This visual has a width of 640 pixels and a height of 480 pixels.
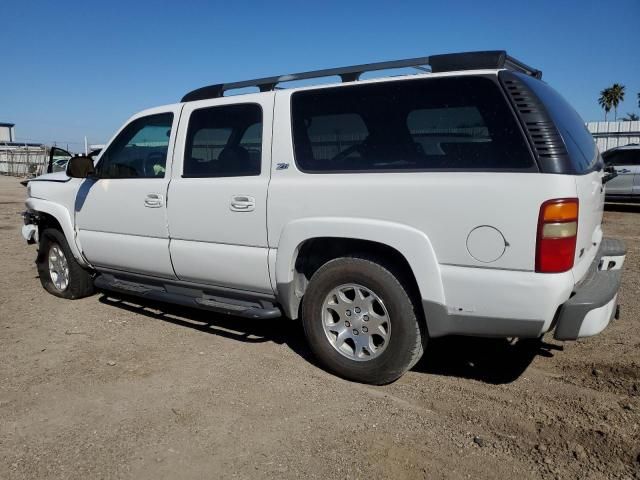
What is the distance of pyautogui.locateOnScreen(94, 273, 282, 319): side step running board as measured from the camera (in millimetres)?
4129

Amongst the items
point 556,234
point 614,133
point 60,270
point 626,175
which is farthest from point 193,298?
point 614,133

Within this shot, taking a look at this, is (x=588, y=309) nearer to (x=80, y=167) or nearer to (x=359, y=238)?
(x=359, y=238)

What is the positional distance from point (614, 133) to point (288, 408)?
2191 centimetres

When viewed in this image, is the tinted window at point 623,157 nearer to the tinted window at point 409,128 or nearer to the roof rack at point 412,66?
the roof rack at point 412,66

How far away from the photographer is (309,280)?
4008 mm

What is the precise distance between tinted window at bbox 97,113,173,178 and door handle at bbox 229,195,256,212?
0.96 m

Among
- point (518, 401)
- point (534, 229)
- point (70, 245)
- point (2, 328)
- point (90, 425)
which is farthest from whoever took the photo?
point (70, 245)

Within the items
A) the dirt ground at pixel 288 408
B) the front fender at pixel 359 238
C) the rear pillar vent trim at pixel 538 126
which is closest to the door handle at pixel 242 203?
the front fender at pixel 359 238

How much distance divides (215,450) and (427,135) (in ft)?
7.22

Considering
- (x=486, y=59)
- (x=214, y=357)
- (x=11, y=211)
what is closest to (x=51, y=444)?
(x=214, y=357)

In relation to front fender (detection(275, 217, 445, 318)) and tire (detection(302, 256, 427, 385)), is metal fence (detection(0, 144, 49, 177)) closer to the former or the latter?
front fender (detection(275, 217, 445, 318))

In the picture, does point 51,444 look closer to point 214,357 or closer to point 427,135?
point 214,357

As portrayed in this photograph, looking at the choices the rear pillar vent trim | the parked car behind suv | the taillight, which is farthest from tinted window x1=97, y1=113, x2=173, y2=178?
the parked car behind suv

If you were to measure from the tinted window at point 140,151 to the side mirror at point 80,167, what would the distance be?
82mm
